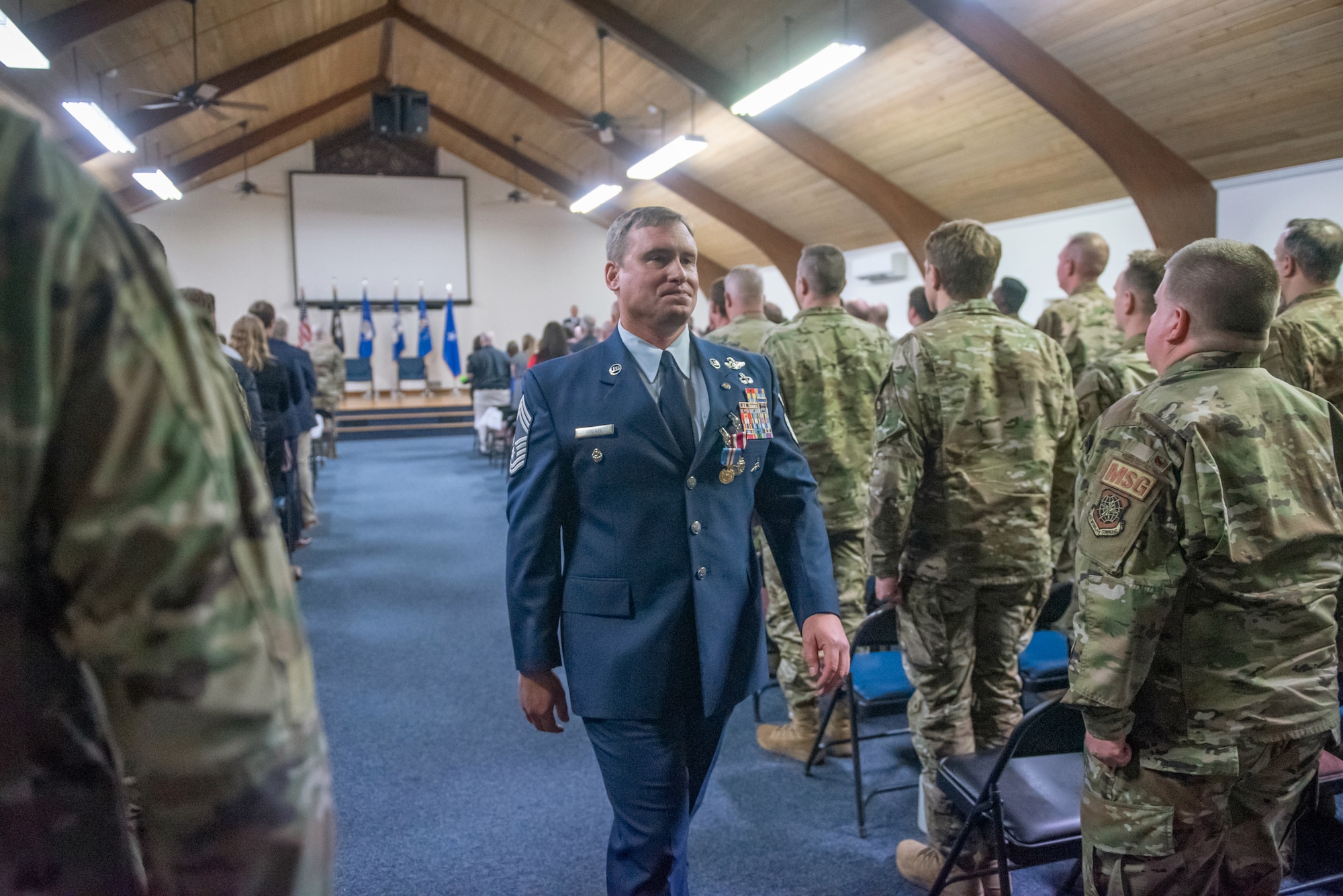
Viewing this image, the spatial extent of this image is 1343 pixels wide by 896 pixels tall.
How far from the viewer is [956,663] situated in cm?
236

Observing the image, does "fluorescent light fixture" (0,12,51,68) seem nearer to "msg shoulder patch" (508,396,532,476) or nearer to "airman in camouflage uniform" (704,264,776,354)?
"airman in camouflage uniform" (704,264,776,354)

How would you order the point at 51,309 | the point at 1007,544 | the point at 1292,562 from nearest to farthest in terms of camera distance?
the point at 51,309, the point at 1292,562, the point at 1007,544

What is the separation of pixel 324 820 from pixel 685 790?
125cm

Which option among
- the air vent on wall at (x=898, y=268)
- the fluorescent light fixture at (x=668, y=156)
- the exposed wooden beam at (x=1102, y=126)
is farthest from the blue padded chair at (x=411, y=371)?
the exposed wooden beam at (x=1102, y=126)

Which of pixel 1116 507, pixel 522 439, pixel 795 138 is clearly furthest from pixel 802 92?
pixel 1116 507

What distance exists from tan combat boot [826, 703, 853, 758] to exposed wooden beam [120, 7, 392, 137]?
10.3m

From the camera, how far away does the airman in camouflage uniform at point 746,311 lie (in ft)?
12.8

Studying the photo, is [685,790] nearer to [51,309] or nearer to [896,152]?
[51,309]

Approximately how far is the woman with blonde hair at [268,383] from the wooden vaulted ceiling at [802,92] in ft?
15.0

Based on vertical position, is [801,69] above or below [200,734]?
above

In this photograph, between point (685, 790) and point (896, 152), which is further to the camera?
point (896, 152)

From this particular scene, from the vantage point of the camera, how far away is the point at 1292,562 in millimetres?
1505

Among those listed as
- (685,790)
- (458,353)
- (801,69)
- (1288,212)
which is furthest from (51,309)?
(458,353)

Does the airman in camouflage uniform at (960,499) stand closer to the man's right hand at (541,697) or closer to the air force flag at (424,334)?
the man's right hand at (541,697)
